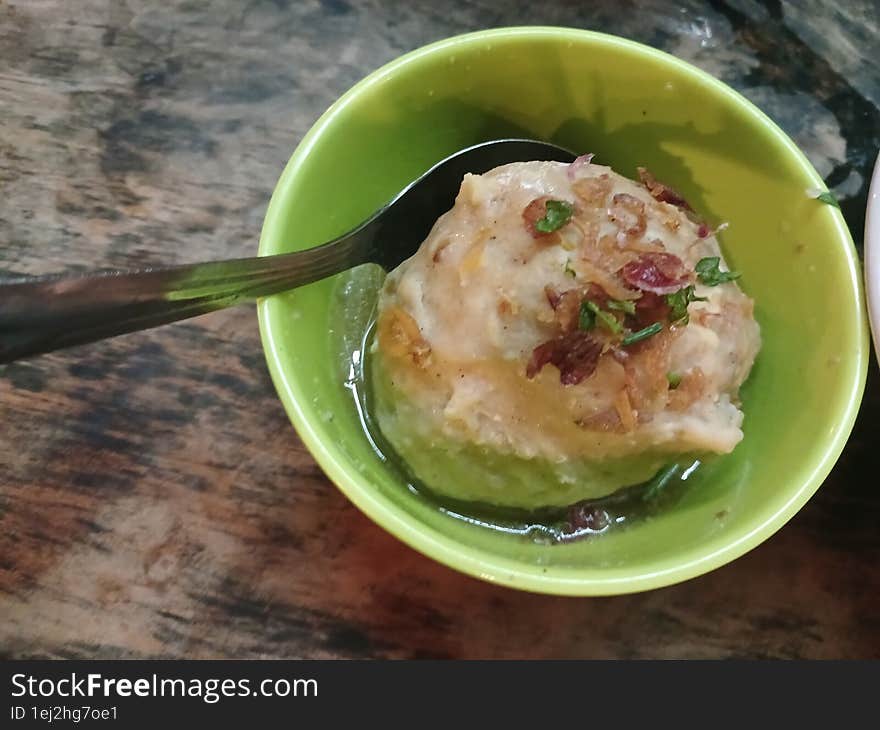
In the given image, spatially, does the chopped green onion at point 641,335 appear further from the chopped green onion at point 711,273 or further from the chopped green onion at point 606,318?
the chopped green onion at point 711,273


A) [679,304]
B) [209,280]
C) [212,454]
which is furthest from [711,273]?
[212,454]

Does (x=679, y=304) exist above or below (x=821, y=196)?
below

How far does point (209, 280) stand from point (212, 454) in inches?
15.2

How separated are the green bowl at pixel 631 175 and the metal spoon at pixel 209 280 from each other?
0.10 feet

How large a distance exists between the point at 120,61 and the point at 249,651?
104 centimetres

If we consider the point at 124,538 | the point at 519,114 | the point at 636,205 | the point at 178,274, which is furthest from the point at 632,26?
the point at 124,538

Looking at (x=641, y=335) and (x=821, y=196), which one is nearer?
(x=641, y=335)

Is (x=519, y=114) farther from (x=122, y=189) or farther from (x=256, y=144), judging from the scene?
(x=122, y=189)

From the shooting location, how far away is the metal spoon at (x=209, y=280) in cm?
76

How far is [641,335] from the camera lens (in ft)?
3.33

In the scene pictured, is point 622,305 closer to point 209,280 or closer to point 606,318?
point 606,318

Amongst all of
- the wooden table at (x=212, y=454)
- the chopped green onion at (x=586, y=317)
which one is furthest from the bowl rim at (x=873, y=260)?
the chopped green onion at (x=586, y=317)

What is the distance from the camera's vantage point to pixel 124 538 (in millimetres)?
1197

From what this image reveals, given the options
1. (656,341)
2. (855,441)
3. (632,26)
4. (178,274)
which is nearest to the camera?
(178,274)
